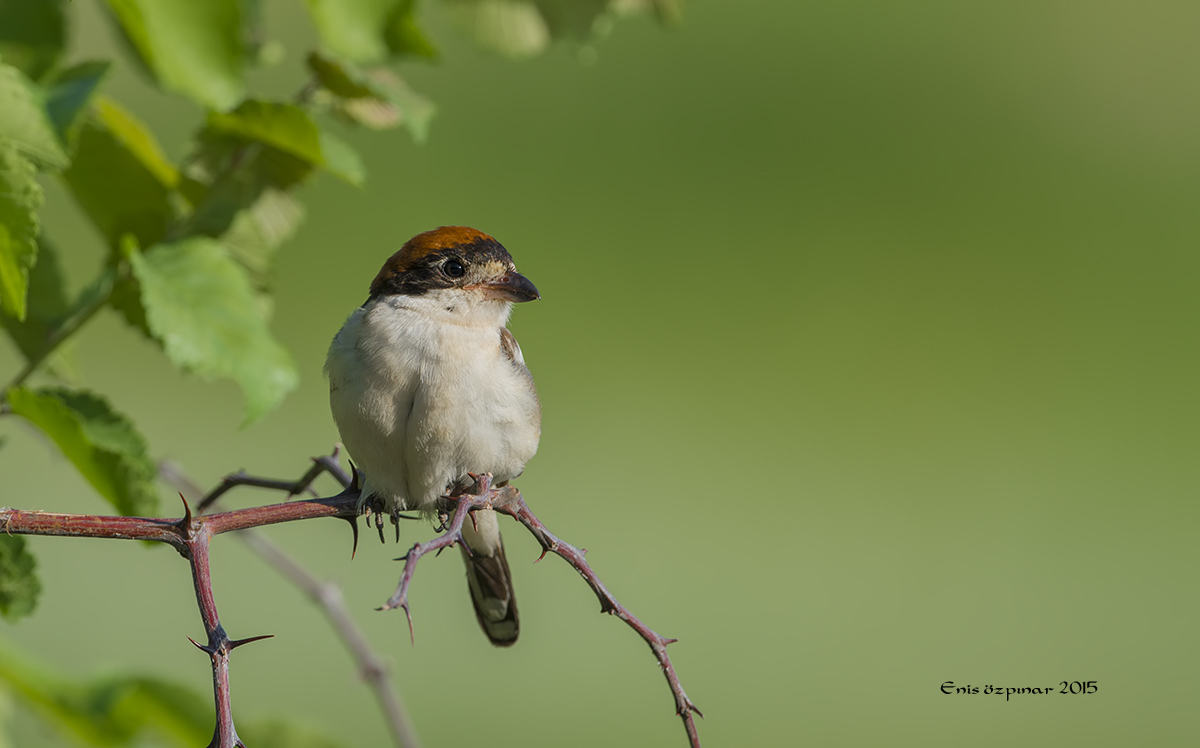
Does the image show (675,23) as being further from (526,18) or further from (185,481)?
(185,481)

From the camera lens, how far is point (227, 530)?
1.59m

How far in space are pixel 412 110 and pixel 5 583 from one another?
1224 millimetres

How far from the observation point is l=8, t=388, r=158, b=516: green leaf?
2.04 metres

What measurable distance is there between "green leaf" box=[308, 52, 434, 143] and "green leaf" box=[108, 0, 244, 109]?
0.35m

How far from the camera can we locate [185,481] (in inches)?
105

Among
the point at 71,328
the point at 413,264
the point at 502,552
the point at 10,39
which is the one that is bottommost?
the point at 502,552

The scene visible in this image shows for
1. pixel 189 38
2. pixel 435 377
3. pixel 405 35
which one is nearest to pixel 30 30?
pixel 189 38

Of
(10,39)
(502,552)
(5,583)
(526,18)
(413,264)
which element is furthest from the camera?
(502,552)

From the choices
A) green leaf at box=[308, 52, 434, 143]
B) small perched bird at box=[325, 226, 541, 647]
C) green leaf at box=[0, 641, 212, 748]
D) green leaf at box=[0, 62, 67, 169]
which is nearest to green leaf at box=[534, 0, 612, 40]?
green leaf at box=[308, 52, 434, 143]

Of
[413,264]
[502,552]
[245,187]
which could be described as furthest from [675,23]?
[502,552]

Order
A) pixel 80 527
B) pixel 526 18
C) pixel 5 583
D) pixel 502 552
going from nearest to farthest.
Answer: pixel 80 527 < pixel 5 583 < pixel 526 18 < pixel 502 552

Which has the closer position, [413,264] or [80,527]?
[80,527]

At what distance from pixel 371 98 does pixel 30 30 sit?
2.31 ft

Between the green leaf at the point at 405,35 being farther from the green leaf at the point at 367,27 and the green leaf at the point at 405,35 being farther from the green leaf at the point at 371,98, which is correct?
the green leaf at the point at 371,98
